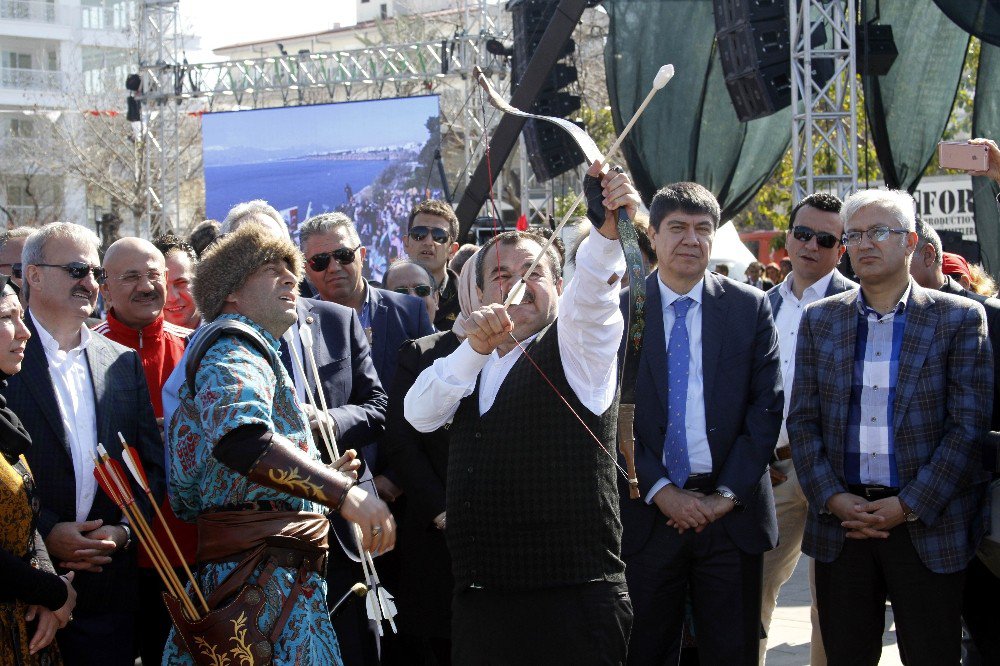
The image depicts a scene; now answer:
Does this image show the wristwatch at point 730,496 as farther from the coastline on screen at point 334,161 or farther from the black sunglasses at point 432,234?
the coastline on screen at point 334,161

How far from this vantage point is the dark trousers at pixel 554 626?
311 centimetres

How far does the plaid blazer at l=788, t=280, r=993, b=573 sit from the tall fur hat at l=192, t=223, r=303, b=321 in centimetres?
203

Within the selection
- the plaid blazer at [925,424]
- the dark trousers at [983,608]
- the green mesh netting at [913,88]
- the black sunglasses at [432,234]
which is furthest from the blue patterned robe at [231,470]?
the green mesh netting at [913,88]

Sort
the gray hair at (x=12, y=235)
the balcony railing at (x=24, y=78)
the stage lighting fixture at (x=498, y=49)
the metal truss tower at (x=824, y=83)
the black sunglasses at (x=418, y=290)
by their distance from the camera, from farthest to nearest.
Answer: the balcony railing at (x=24, y=78) < the stage lighting fixture at (x=498, y=49) < the metal truss tower at (x=824, y=83) < the black sunglasses at (x=418, y=290) < the gray hair at (x=12, y=235)

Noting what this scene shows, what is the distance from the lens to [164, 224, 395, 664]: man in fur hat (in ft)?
9.79

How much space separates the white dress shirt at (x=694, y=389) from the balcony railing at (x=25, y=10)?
168 ft

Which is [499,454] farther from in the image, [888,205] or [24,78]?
[24,78]

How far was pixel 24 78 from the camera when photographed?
48844mm

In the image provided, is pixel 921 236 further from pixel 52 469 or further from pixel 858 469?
pixel 52 469

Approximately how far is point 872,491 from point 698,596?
72cm

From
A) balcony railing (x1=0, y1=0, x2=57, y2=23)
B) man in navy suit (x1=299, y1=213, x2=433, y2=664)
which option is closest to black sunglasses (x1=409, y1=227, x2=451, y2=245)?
man in navy suit (x1=299, y1=213, x2=433, y2=664)

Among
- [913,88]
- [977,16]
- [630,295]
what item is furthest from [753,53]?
[630,295]

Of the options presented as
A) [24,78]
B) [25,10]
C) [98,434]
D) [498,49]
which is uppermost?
[25,10]

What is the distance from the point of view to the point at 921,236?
5.11 metres
